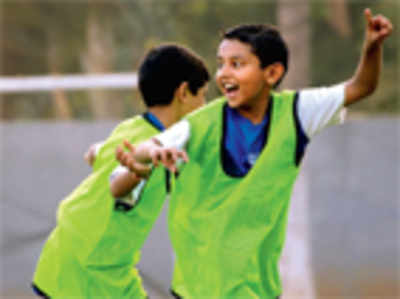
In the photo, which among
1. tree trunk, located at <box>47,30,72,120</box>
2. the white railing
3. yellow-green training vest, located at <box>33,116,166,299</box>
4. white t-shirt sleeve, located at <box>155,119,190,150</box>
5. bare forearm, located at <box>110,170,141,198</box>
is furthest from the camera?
tree trunk, located at <box>47,30,72,120</box>

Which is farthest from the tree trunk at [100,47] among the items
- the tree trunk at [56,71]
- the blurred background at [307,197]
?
the blurred background at [307,197]

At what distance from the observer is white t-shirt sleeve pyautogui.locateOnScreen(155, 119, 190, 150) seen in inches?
115

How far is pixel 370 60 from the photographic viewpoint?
305 centimetres

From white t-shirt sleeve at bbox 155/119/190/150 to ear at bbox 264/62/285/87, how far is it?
36 centimetres

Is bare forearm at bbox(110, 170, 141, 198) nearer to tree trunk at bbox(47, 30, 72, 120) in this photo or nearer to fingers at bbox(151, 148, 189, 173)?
fingers at bbox(151, 148, 189, 173)

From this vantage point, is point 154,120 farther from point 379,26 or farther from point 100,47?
point 100,47

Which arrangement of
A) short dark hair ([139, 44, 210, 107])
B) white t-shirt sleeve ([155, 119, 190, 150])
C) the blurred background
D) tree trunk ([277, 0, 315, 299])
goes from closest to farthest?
white t-shirt sleeve ([155, 119, 190, 150]) → short dark hair ([139, 44, 210, 107]) → tree trunk ([277, 0, 315, 299]) → the blurred background

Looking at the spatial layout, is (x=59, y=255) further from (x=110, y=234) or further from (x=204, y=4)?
(x=204, y=4)

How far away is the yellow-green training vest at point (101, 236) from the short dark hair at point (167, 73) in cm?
13

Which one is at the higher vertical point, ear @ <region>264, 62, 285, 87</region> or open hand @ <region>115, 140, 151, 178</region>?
ear @ <region>264, 62, 285, 87</region>

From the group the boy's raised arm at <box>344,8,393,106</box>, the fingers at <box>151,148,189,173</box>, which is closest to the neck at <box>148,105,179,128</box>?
the boy's raised arm at <box>344,8,393,106</box>

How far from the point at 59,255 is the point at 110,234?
0.28 m

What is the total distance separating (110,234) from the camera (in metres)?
3.56

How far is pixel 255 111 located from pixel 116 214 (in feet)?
2.43
